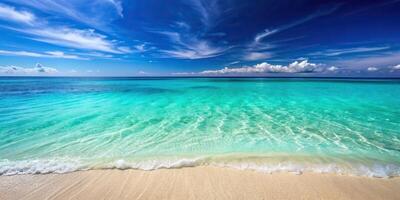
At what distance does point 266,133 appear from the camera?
5.89 m

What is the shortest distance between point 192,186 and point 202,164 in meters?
0.80

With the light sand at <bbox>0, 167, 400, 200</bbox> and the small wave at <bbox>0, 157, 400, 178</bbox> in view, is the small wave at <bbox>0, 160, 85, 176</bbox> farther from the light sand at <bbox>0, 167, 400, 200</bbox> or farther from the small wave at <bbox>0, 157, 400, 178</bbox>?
the light sand at <bbox>0, 167, 400, 200</bbox>

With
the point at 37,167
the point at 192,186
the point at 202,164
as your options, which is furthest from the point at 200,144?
the point at 37,167

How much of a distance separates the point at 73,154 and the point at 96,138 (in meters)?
1.13

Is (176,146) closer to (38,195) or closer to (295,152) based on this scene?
(38,195)

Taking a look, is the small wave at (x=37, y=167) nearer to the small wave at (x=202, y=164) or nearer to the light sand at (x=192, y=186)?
the small wave at (x=202, y=164)

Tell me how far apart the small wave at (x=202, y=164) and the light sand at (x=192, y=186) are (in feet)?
0.49

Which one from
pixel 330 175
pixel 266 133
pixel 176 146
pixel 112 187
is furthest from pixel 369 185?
pixel 112 187

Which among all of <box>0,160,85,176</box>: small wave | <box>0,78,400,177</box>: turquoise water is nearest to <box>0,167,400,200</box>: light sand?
<box>0,160,85,176</box>: small wave

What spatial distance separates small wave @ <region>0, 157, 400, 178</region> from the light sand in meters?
0.15

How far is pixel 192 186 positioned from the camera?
2.96 metres

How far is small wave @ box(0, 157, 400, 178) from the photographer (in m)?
3.37

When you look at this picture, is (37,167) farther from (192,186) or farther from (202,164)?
(202,164)

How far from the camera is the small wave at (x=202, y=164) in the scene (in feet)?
11.1
